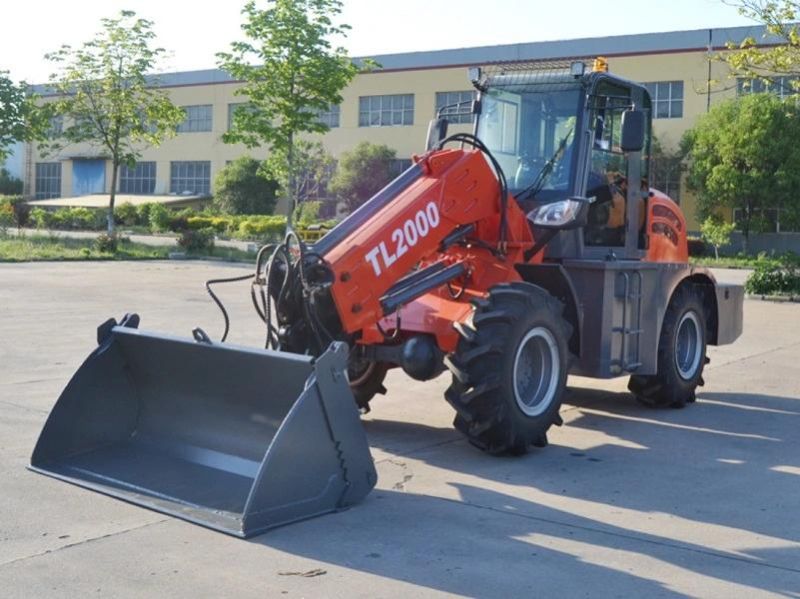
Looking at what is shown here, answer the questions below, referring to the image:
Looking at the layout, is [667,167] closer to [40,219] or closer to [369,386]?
[40,219]

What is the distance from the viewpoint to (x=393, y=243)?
7.93m

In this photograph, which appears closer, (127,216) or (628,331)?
(628,331)

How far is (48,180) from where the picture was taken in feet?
245

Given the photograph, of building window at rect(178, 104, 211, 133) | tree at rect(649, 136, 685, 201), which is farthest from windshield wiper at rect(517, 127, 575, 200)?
building window at rect(178, 104, 211, 133)

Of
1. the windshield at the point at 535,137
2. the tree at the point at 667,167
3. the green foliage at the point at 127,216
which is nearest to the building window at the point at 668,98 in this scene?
the tree at the point at 667,167

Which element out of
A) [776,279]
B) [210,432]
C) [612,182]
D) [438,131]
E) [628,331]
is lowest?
[210,432]

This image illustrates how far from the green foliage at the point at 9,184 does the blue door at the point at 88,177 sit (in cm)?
505

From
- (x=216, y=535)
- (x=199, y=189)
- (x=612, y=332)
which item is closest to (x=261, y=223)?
(x=199, y=189)

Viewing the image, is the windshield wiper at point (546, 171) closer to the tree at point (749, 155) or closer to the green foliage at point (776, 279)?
the green foliage at point (776, 279)

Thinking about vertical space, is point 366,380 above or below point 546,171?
below

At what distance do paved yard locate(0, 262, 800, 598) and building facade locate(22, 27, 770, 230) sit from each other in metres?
25.1

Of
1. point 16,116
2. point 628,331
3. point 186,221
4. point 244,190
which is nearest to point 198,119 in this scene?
point 244,190

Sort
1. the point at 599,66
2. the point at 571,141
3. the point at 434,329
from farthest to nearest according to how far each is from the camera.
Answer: the point at 599,66 → the point at 571,141 → the point at 434,329

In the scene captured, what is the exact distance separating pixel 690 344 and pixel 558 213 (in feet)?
8.83
